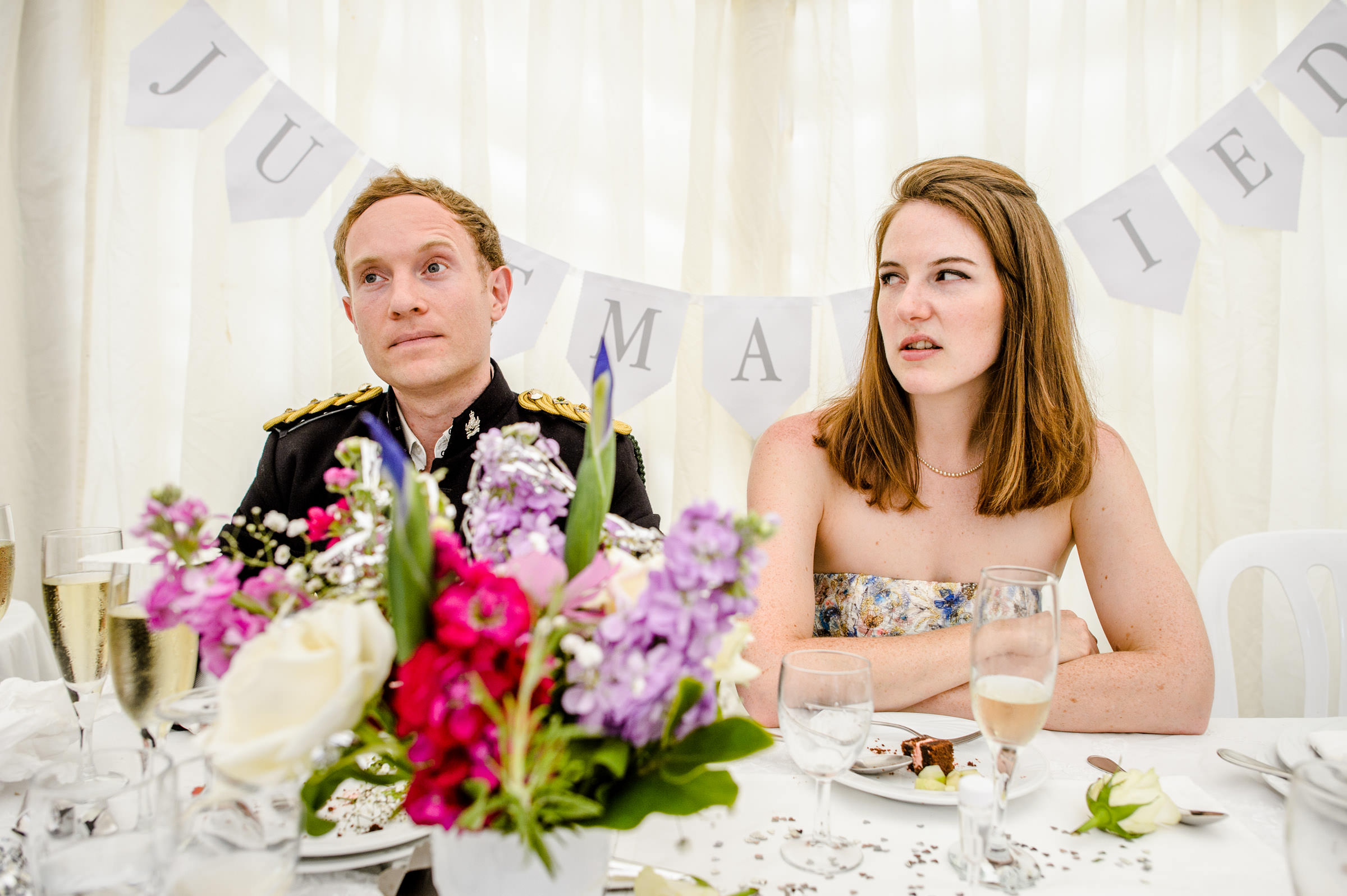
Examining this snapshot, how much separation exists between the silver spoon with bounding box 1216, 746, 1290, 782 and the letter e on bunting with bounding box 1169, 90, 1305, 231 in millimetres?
1574

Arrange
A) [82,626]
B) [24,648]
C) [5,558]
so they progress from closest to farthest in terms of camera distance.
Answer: [82,626] → [5,558] → [24,648]

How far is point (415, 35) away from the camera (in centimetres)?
200

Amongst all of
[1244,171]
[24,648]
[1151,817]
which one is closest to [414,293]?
[24,648]

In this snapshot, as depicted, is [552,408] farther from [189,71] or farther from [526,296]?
[189,71]

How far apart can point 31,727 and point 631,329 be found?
1510 millimetres

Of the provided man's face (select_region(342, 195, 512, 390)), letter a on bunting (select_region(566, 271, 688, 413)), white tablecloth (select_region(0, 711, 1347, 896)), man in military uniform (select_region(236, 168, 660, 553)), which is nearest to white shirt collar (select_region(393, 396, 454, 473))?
man in military uniform (select_region(236, 168, 660, 553))

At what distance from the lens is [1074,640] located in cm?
111

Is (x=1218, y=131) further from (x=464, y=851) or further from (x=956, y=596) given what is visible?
(x=464, y=851)

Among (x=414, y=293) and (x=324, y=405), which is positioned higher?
(x=414, y=293)

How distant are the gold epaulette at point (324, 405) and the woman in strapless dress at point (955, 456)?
2.91 feet

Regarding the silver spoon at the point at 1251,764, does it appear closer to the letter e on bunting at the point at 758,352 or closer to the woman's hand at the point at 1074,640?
the woman's hand at the point at 1074,640

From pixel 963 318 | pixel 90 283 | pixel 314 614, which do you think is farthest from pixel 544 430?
pixel 314 614

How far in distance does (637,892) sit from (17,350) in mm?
2123

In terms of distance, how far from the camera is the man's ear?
1746 mm
